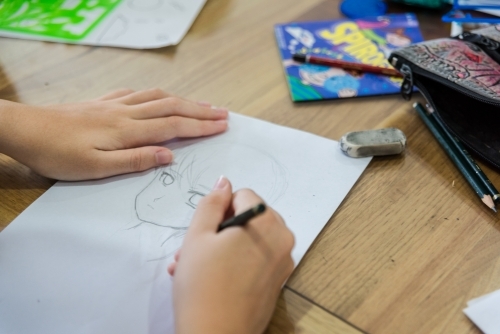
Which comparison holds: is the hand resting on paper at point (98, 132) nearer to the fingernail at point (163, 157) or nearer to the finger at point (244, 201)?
the fingernail at point (163, 157)

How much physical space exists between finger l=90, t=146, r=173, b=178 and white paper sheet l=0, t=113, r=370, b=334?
1cm

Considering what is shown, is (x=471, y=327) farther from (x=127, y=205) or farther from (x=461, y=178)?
(x=127, y=205)

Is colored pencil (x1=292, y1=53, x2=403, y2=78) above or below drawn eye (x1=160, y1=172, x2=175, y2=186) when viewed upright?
below

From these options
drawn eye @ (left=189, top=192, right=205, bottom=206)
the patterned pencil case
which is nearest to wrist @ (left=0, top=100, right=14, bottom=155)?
drawn eye @ (left=189, top=192, right=205, bottom=206)

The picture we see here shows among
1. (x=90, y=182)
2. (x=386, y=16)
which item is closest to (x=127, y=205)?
(x=90, y=182)

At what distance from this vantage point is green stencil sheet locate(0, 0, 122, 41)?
86 cm

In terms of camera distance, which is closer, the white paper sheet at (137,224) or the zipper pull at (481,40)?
the white paper sheet at (137,224)

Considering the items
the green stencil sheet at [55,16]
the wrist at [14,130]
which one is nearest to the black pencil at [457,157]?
the wrist at [14,130]

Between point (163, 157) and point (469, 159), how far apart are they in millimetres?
387

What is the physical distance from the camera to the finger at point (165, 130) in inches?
23.6

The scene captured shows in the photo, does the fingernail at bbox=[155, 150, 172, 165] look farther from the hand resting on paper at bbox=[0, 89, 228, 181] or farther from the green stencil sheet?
the green stencil sheet

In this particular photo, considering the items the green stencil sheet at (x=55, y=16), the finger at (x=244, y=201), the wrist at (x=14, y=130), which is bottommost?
the finger at (x=244, y=201)

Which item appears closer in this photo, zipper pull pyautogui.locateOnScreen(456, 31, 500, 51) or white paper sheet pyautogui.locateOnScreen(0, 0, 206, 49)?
zipper pull pyautogui.locateOnScreen(456, 31, 500, 51)

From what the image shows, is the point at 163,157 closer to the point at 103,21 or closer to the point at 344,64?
the point at 344,64
